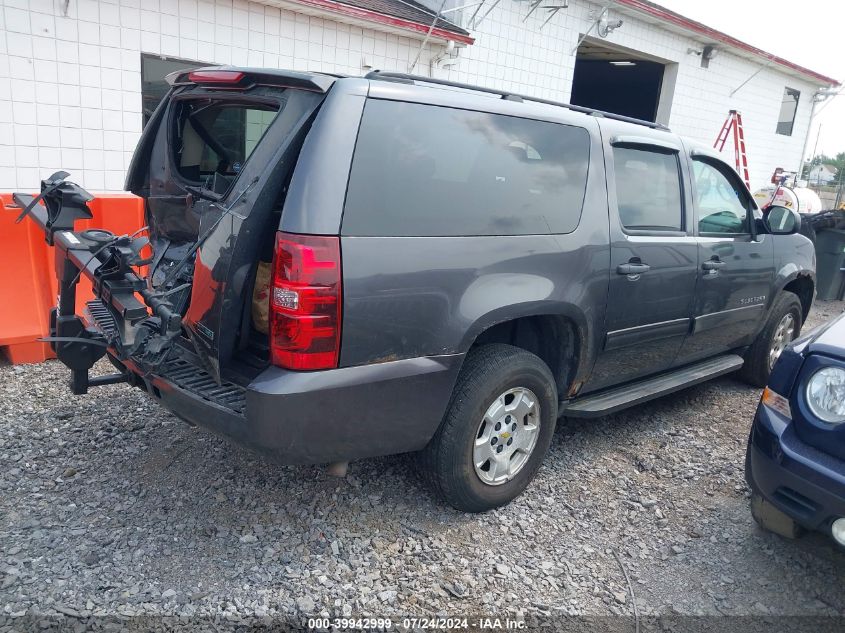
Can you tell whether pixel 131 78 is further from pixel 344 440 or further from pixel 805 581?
pixel 805 581

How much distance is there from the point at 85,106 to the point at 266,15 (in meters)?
2.29

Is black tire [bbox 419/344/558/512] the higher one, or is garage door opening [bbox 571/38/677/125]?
garage door opening [bbox 571/38/677/125]

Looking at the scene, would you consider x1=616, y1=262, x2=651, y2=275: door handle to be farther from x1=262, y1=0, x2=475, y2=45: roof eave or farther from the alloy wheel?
x1=262, y1=0, x2=475, y2=45: roof eave

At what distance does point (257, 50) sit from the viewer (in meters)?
7.82

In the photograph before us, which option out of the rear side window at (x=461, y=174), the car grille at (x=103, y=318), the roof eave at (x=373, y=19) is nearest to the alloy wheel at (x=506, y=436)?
the rear side window at (x=461, y=174)

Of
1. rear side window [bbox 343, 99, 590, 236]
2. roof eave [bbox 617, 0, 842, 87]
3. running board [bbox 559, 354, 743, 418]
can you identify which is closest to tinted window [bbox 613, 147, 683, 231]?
rear side window [bbox 343, 99, 590, 236]

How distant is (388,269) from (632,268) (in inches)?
65.7

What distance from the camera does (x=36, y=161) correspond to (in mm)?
6691

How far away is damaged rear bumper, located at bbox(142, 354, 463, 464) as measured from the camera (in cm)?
260

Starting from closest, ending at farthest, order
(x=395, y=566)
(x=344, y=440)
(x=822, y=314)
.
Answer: (x=344, y=440) → (x=395, y=566) → (x=822, y=314)

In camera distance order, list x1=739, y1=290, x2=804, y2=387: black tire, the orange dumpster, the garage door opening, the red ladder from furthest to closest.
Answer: the red ladder, the garage door opening, x1=739, y1=290, x2=804, y2=387: black tire, the orange dumpster

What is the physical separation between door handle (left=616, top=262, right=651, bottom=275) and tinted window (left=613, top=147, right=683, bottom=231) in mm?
224

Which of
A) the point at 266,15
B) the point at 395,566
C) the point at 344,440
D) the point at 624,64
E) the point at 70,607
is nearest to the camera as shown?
the point at 70,607

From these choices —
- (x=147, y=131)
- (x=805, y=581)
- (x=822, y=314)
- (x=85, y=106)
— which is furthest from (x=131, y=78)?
(x=822, y=314)
